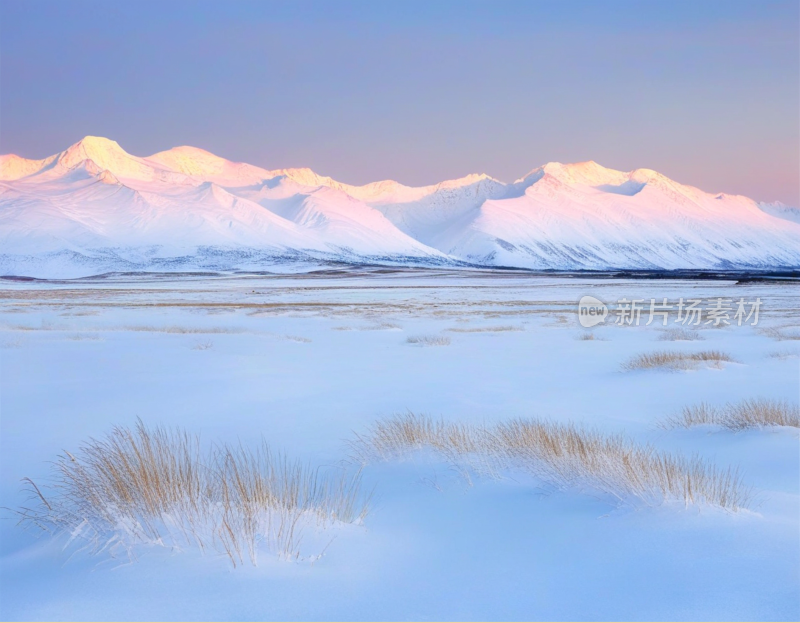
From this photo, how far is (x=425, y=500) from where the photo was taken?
190 inches

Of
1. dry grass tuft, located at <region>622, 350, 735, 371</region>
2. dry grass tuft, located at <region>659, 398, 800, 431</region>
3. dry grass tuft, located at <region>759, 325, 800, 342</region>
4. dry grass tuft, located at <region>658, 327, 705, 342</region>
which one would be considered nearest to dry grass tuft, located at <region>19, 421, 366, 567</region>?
dry grass tuft, located at <region>659, 398, 800, 431</region>

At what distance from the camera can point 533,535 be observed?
156 inches

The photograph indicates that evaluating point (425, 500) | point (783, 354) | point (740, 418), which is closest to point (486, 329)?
point (783, 354)

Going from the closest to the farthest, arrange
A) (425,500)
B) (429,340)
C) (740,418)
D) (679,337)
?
(425,500)
(740,418)
(429,340)
(679,337)

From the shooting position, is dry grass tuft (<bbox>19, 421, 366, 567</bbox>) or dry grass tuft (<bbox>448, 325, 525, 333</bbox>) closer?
dry grass tuft (<bbox>19, 421, 366, 567</bbox>)

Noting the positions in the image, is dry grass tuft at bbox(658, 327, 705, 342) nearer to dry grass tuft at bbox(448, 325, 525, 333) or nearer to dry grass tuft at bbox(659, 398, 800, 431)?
dry grass tuft at bbox(448, 325, 525, 333)

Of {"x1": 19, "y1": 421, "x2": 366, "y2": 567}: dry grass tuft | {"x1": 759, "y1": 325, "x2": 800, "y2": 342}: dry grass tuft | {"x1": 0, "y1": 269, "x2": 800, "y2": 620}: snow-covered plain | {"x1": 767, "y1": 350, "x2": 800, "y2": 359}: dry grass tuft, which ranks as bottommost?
{"x1": 767, "y1": 350, "x2": 800, "y2": 359}: dry grass tuft

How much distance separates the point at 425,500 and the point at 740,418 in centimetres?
480

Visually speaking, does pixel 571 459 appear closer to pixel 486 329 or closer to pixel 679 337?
pixel 679 337

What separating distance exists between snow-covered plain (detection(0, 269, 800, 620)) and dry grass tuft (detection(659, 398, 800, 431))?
288 millimetres

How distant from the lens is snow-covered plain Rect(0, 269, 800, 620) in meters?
3.06

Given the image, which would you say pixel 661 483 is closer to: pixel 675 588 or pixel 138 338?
pixel 675 588

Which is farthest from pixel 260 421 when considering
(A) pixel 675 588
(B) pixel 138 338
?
(B) pixel 138 338

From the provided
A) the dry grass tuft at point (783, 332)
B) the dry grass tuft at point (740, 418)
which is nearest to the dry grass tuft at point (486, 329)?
the dry grass tuft at point (783, 332)
